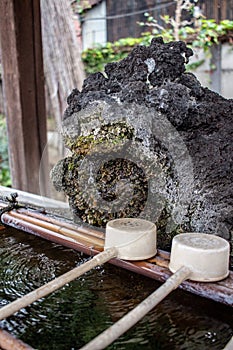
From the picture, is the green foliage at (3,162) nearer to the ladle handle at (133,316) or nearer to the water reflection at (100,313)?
the water reflection at (100,313)

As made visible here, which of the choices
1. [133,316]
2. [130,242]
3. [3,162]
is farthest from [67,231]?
[3,162]

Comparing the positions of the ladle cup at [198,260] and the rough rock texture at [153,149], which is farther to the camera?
the rough rock texture at [153,149]

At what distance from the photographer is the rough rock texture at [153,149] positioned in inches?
48.4

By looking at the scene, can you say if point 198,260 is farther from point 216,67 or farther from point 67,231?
point 216,67

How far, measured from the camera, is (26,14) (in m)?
2.44

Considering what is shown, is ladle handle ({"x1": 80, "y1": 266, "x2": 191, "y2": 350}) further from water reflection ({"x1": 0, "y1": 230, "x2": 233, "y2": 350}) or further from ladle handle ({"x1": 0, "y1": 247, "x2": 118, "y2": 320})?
ladle handle ({"x1": 0, "y1": 247, "x2": 118, "y2": 320})

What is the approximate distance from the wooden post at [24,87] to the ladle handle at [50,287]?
1.72 metres

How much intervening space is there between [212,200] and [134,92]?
0.44m

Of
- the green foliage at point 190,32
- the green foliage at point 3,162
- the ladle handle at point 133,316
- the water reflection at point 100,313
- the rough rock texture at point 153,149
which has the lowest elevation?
the green foliage at point 3,162

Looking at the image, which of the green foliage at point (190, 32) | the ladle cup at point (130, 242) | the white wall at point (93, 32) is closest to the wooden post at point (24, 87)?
the ladle cup at point (130, 242)

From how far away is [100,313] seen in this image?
0.99 metres

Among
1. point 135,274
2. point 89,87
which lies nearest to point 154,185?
point 135,274

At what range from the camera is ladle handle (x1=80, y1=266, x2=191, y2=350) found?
0.71 m

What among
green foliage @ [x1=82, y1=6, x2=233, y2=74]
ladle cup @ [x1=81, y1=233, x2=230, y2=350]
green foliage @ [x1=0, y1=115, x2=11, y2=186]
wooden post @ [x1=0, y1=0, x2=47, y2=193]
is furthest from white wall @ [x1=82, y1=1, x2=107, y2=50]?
ladle cup @ [x1=81, y1=233, x2=230, y2=350]
